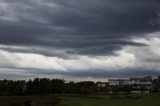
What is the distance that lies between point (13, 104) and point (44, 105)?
1720 centimetres

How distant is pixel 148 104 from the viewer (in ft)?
262

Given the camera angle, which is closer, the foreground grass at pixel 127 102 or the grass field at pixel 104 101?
the foreground grass at pixel 127 102

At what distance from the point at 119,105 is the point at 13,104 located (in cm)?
4923

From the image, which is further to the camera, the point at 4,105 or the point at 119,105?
the point at 4,105

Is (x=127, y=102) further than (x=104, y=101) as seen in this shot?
No

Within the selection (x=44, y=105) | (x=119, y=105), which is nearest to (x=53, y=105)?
(x=44, y=105)

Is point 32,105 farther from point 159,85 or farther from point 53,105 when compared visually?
point 159,85

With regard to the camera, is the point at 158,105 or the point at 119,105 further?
the point at 119,105

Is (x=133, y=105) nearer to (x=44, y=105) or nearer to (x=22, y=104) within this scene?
(x=44, y=105)

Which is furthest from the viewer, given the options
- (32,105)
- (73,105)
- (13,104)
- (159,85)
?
(159,85)

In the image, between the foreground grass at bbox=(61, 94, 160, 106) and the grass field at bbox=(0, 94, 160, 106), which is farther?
the grass field at bbox=(0, 94, 160, 106)

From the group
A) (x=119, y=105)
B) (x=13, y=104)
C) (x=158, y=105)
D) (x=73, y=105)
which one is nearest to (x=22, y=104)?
(x=13, y=104)

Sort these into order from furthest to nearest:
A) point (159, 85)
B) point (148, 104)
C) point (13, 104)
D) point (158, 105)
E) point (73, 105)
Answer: point (159, 85), point (13, 104), point (73, 105), point (148, 104), point (158, 105)

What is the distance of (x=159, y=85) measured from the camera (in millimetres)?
159625
